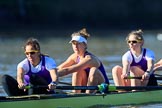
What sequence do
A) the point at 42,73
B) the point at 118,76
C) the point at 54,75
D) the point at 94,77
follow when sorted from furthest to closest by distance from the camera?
1. the point at 118,76
2. the point at 94,77
3. the point at 42,73
4. the point at 54,75

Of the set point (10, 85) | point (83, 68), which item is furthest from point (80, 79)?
point (10, 85)

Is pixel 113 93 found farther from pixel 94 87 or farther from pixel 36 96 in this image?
pixel 36 96

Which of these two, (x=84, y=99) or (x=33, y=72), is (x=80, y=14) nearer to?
(x=84, y=99)

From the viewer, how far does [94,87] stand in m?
Result: 14.5

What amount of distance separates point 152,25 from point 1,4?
1080 centimetres

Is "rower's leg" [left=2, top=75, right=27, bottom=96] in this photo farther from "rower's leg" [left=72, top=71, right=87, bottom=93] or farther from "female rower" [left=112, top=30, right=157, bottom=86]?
"female rower" [left=112, top=30, right=157, bottom=86]

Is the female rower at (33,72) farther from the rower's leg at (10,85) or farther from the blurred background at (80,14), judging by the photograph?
the blurred background at (80,14)

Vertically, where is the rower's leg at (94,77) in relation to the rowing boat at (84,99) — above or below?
above

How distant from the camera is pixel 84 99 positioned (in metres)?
14.2

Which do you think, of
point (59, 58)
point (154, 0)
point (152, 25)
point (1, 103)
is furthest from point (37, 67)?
point (154, 0)

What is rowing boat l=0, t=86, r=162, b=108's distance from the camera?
13469mm

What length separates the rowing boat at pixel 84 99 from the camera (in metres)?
13.5

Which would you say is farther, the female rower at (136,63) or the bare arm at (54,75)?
the female rower at (136,63)

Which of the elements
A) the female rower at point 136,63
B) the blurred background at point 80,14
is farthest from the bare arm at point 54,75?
the blurred background at point 80,14
